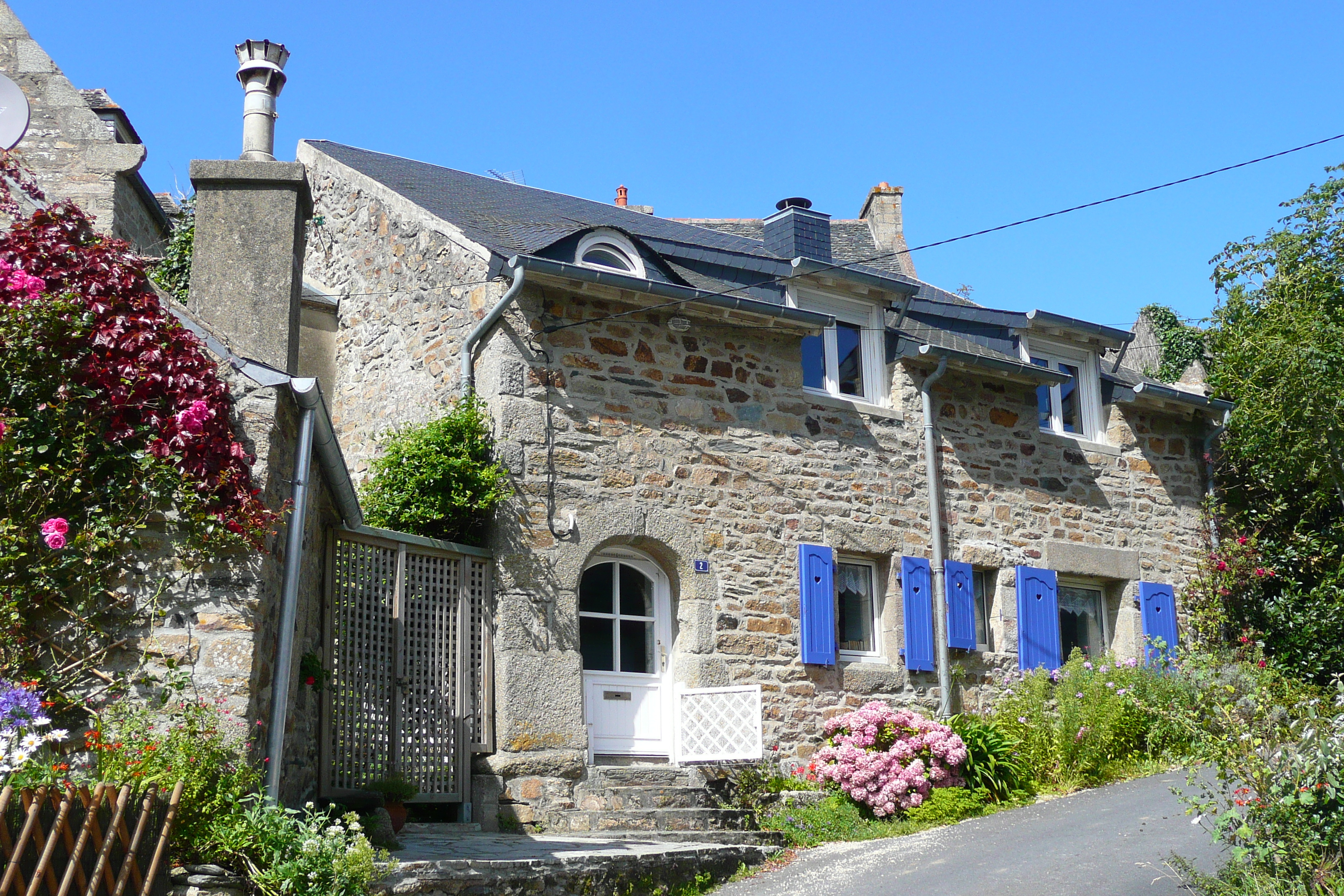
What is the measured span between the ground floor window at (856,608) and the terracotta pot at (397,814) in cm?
402

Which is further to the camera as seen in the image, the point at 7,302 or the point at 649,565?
the point at 649,565

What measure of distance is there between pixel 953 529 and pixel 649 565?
2.94 m

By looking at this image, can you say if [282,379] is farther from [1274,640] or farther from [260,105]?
[1274,640]

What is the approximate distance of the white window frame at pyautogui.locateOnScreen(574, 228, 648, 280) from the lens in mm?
9844

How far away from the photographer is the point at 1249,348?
12641 millimetres

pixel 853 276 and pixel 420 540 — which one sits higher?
pixel 853 276

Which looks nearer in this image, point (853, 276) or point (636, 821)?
point (636, 821)

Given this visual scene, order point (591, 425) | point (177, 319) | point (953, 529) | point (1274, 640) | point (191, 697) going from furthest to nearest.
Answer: point (1274, 640) < point (953, 529) < point (591, 425) < point (177, 319) < point (191, 697)

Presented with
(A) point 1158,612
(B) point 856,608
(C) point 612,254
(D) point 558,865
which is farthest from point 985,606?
(D) point 558,865

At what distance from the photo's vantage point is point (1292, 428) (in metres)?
12.2

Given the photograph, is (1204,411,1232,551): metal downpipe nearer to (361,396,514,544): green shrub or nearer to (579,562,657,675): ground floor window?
(579,562,657,675): ground floor window

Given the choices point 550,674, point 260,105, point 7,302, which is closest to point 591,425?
point 550,674

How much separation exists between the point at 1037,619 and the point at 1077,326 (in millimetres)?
2930

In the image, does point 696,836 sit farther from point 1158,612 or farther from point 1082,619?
point 1158,612
